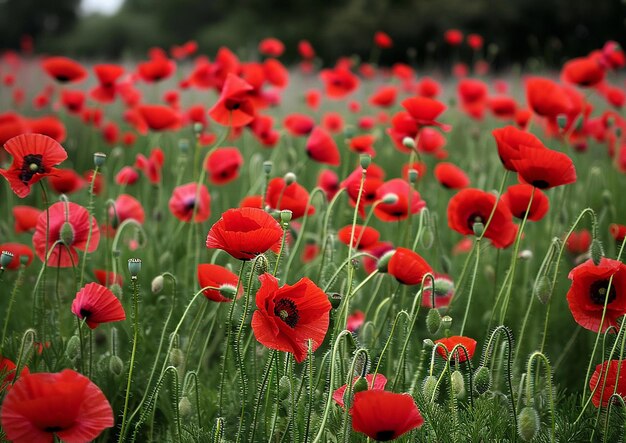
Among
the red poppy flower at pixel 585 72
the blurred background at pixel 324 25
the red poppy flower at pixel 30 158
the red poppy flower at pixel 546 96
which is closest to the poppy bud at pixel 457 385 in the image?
the red poppy flower at pixel 30 158

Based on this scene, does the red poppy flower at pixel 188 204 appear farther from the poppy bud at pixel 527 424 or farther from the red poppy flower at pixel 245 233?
the poppy bud at pixel 527 424

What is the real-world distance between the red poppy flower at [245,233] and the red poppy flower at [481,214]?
685mm

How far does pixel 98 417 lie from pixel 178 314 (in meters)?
1.00

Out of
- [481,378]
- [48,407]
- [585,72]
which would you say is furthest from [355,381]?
[585,72]

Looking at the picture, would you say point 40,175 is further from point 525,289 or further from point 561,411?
point 525,289

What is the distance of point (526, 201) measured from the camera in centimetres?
181

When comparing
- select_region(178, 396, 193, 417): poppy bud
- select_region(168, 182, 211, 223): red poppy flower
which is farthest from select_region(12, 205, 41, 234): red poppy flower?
select_region(178, 396, 193, 417): poppy bud

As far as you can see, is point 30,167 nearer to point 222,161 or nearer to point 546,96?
point 222,161

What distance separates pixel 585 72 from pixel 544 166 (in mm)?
1374

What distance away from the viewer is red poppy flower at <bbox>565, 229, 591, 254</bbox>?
2.62 metres

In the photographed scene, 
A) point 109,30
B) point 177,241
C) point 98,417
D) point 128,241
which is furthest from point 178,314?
point 109,30

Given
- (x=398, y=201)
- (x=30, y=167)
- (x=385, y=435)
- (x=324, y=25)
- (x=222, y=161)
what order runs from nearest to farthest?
(x=385, y=435) → (x=30, y=167) → (x=398, y=201) → (x=222, y=161) → (x=324, y=25)

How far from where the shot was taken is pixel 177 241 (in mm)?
2545

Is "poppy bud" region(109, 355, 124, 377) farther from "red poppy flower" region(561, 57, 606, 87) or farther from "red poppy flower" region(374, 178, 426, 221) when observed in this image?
"red poppy flower" region(561, 57, 606, 87)
